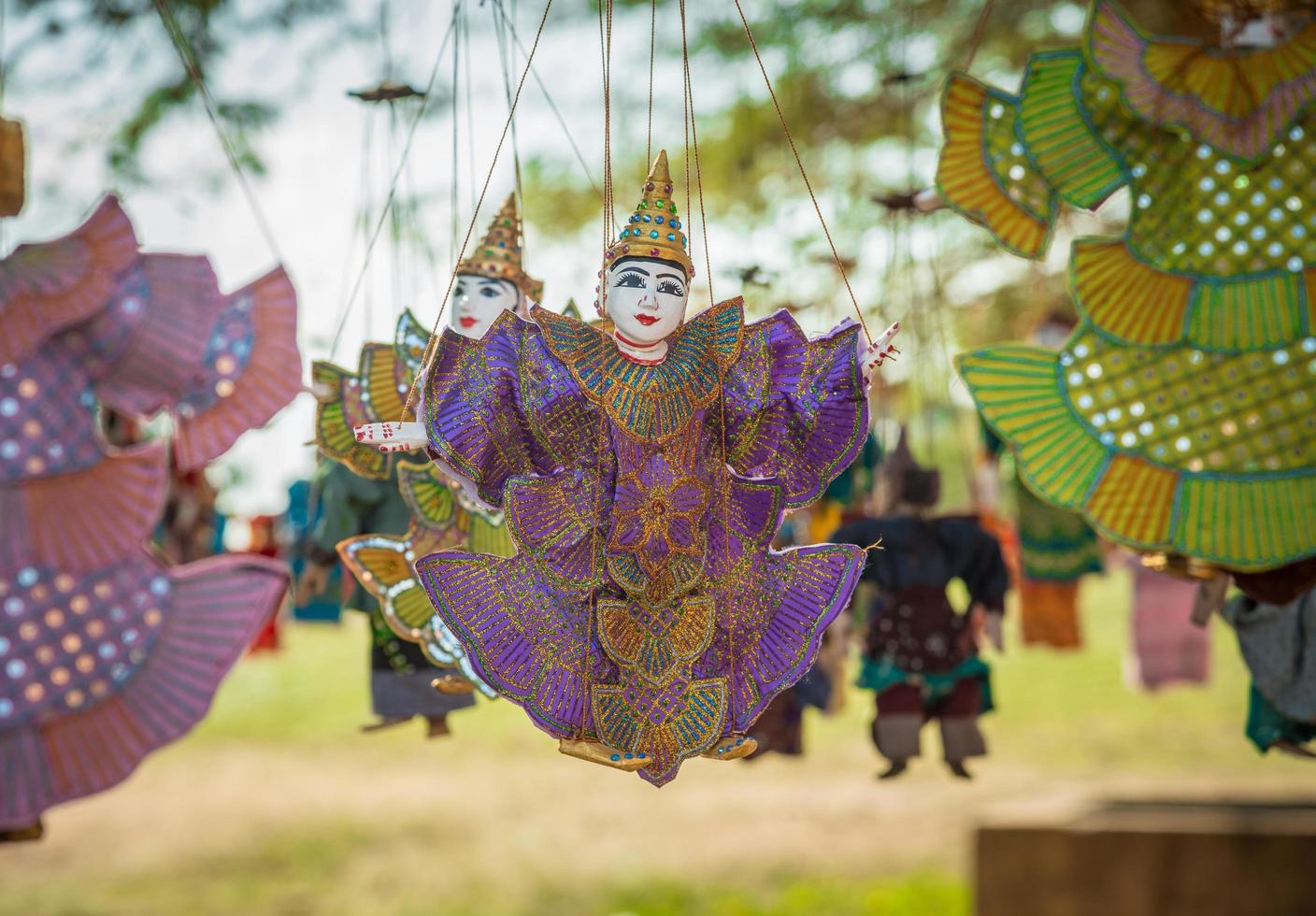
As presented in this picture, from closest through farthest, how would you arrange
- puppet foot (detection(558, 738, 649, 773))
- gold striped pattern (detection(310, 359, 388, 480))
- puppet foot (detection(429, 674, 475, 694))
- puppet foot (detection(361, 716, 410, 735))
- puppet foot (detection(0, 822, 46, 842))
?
puppet foot (detection(558, 738, 649, 773))
puppet foot (detection(429, 674, 475, 694))
puppet foot (detection(0, 822, 46, 842))
gold striped pattern (detection(310, 359, 388, 480))
puppet foot (detection(361, 716, 410, 735))

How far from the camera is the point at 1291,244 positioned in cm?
262

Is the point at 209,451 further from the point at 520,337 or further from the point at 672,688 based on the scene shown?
the point at 672,688

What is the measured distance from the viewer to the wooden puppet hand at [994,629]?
304cm

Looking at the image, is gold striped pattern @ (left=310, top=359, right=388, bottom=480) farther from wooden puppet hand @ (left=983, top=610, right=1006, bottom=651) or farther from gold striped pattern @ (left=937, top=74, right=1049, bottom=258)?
wooden puppet hand @ (left=983, top=610, right=1006, bottom=651)

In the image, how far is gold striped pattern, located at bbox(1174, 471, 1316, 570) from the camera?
2.50 meters

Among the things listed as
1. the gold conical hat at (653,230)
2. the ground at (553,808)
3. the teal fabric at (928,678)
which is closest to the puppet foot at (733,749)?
the gold conical hat at (653,230)

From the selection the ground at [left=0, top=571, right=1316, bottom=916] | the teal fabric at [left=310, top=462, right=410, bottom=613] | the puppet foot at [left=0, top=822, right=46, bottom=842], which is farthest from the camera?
the ground at [left=0, top=571, right=1316, bottom=916]

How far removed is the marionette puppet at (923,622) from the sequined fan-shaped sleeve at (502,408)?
3.46 ft

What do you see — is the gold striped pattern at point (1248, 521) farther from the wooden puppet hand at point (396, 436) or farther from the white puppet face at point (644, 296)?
the wooden puppet hand at point (396, 436)

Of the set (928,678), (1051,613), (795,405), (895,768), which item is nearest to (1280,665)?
(928,678)

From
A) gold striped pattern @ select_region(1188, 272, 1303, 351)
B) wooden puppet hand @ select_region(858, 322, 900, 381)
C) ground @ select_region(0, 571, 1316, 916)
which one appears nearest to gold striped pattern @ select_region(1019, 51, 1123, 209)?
gold striped pattern @ select_region(1188, 272, 1303, 351)

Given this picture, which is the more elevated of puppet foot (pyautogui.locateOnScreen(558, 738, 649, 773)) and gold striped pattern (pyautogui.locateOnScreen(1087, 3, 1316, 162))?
gold striped pattern (pyautogui.locateOnScreen(1087, 3, 1316, 162))

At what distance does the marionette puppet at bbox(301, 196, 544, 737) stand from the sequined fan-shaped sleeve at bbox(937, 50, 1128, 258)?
32.8 inches

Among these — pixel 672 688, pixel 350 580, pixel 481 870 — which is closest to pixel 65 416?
pixel 350 580
